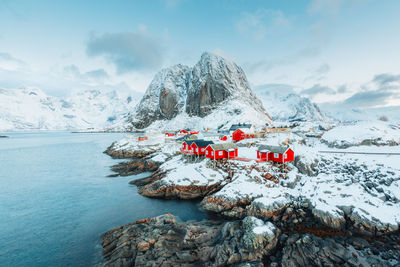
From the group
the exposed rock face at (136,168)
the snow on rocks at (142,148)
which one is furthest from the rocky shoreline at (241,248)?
the snow on rocks at (142,148)

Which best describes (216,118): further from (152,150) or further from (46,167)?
(46,167)

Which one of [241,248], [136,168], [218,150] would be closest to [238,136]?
[218,150]

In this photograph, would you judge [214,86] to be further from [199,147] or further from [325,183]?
[325,183]

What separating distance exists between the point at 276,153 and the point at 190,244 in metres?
21.8

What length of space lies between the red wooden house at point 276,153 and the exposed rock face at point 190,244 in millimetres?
16420

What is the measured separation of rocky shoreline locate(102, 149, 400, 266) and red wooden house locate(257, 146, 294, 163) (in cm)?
967

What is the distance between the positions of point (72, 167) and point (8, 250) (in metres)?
38.9

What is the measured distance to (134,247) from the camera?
50.0ft

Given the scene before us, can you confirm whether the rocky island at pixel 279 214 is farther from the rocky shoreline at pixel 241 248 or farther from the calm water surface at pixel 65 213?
the calm water surface at pixel 65 213

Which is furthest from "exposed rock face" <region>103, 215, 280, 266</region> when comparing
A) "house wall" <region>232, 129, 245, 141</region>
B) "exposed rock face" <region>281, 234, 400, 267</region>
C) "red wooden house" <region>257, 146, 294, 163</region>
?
"house wall" <region>232, 129, 245, 141</region>

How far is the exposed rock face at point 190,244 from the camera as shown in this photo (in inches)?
543

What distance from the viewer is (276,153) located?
102 feet

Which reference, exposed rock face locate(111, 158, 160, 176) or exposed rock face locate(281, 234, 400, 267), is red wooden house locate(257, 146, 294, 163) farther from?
exposed rock face locate(111, 158, 160, 176)

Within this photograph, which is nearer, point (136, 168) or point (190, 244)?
point (190, 244)
